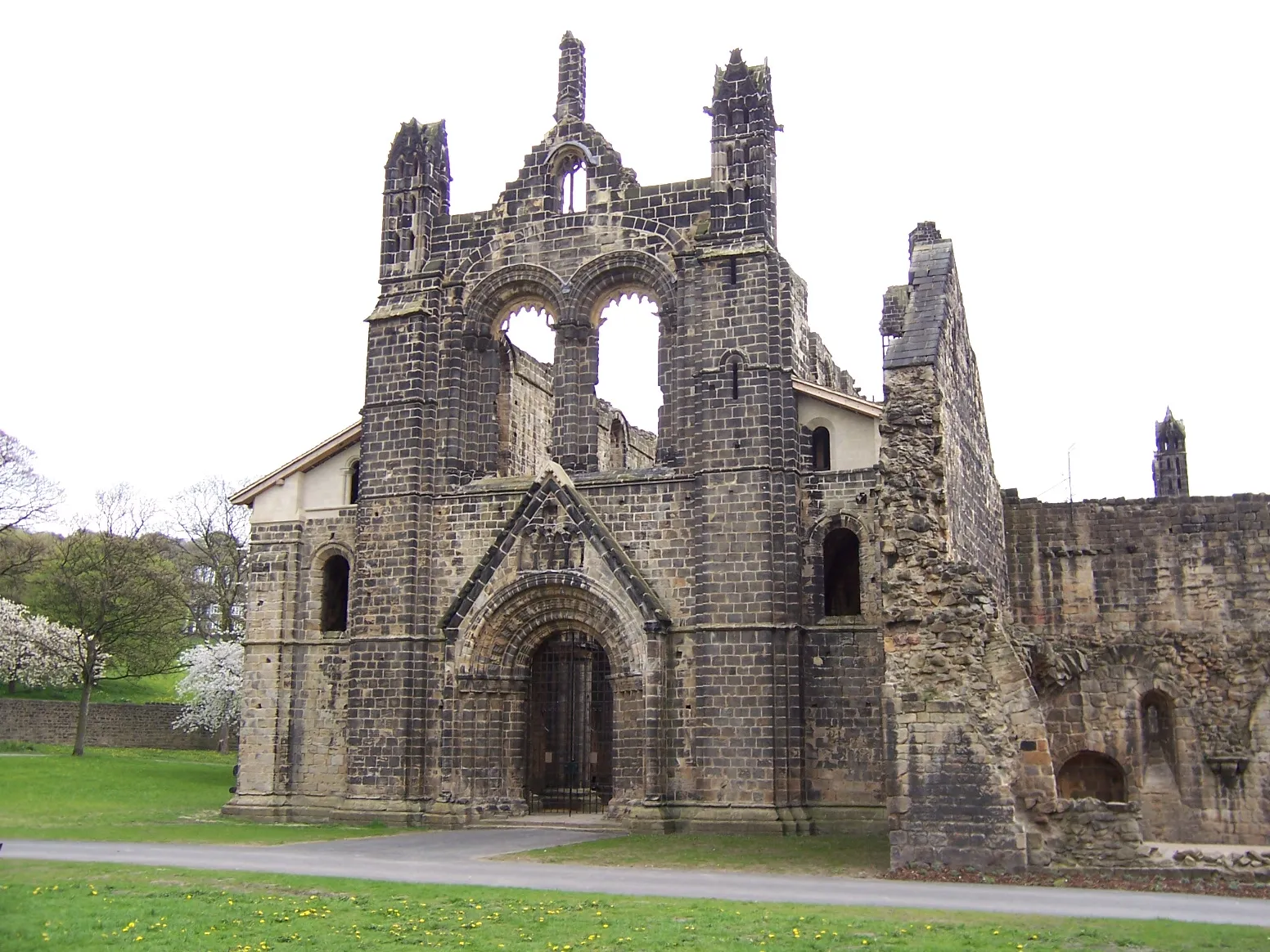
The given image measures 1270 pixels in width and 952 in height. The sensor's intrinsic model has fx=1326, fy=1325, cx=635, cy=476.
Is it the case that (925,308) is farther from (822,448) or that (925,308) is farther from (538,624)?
(538,624)

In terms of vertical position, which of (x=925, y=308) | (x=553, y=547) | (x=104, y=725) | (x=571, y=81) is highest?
(x=571, y=81)

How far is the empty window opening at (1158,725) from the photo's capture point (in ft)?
72.0

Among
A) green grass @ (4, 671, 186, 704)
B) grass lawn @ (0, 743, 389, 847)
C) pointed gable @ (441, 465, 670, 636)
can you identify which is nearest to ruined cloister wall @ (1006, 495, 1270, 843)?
pointed gable @ (441, 465, 670, 636)

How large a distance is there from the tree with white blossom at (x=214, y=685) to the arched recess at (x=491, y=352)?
70.6 feet

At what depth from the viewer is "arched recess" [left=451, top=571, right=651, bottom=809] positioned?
25062 millimetres

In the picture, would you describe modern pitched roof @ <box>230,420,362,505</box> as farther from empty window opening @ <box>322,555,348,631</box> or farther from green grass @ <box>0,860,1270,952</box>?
green grass @ <box>0,860,1270,952</box>

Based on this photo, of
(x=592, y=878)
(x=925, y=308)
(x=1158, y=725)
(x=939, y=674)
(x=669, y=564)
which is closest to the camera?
(x=592, y=878)

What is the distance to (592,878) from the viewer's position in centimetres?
1656

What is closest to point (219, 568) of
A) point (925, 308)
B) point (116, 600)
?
point (116, 600)

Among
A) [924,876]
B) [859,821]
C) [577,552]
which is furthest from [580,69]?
[924,876]

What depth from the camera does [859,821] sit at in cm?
2370

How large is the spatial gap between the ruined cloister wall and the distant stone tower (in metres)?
14.2

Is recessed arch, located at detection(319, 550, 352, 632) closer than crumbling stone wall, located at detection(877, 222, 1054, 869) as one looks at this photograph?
No

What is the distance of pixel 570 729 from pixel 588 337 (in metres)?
8.32
